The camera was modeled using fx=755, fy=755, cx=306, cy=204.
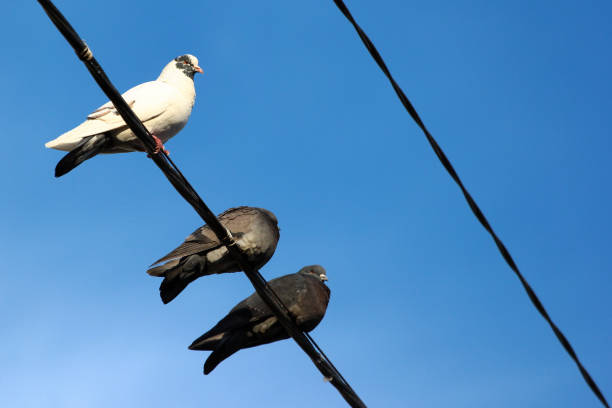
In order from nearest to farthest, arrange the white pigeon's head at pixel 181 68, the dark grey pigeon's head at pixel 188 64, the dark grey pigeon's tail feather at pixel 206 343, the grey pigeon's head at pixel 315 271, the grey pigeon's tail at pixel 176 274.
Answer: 1. the grey pigeon's tail at pixel 176 274
2. the dark grey pigeon's tail feather at pixel 206 343
3. the white pigeon's head at pixel 181 68
4. the dark grey pigeon's head at pixel 188 64
5. the grey pigeon's head at pixel 315 271

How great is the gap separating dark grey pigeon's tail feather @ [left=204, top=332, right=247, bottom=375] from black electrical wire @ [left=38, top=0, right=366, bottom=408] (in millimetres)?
936

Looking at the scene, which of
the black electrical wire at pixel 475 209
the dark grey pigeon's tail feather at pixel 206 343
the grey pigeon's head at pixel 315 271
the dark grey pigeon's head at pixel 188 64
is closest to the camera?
the black electrical wire at pixel 475 209

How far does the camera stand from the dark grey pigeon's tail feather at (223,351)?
5621 millimetres

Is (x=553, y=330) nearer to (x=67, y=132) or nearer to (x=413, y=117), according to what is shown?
(x=413, y=117)

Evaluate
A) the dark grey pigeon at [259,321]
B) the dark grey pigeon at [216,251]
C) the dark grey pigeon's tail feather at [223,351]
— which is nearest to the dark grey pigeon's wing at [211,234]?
the dark grey pigeon at [216,251]

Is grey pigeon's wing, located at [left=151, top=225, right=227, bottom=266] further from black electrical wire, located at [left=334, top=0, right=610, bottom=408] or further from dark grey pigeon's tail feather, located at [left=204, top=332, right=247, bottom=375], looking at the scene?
black electrical wire, located at [left=334, top=0, right=610, bottom=408]

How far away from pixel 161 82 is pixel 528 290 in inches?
138

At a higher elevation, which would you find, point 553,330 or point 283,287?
point 283,287

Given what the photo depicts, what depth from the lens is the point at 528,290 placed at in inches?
133

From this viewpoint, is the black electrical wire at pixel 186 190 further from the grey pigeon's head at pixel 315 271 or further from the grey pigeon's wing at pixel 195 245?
the grey pigeon's head at pixel 315 271

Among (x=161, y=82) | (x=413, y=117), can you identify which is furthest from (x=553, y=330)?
(x=161, y=82)

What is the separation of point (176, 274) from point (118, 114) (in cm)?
115

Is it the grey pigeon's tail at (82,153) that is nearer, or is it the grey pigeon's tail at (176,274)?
the grey pigeon's tail at (82,153)

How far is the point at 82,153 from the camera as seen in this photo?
16.1 feet
